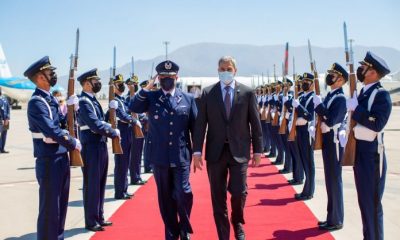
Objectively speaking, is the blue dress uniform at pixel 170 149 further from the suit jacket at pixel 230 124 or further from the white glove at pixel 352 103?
the white glove at pixel 352 103

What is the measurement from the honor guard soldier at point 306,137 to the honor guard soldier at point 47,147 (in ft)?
13.9

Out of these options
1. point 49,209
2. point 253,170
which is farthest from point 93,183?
point 253,170

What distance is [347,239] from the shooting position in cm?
558

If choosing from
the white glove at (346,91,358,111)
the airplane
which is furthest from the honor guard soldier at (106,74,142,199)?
the airplane

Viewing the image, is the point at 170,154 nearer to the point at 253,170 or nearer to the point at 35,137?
→ the point at 35,137

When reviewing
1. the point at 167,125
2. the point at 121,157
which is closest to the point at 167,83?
the point at 167,125

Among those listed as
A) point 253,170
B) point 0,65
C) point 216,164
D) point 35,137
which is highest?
point 0,65

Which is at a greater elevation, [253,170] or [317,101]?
[317,101]

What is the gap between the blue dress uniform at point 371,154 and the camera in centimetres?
452

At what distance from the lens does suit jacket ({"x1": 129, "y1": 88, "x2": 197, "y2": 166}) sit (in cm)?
522

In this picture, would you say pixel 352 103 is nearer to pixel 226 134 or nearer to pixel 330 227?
pixel 226 134

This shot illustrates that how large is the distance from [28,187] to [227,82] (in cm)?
609

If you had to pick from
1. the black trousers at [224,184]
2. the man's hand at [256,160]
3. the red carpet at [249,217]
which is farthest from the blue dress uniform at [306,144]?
the black trousers at [224,184]

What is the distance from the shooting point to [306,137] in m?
7.92
